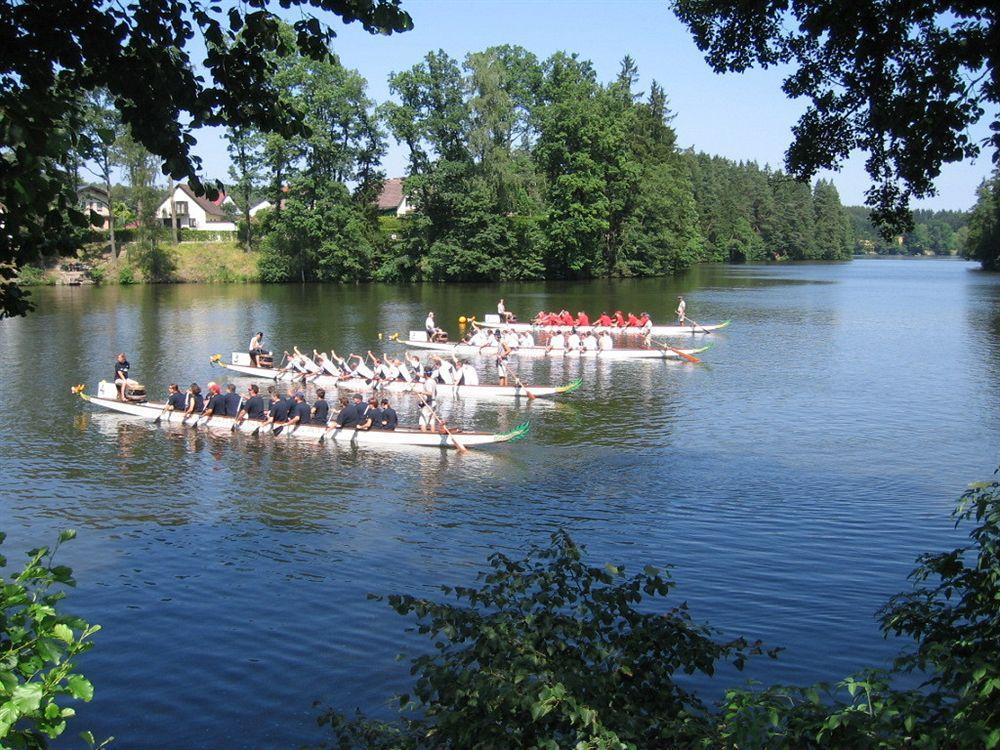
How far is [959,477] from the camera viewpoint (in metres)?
20.7

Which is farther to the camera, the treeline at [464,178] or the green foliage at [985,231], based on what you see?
the green foliage at [985,231]

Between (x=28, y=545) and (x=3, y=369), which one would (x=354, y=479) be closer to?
(x=28, y=545)

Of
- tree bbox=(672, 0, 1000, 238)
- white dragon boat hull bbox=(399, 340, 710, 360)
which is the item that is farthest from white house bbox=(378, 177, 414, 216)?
tree bbox=(672, 0, 1000, 238)

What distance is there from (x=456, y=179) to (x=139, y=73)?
6937 centimetres

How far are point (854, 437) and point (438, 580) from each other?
1457 cm

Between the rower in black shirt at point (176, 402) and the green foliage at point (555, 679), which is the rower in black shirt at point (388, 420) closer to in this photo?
the rower in black shirt at point (176, 402)

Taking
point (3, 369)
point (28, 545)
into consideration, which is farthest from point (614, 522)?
point (3, 369)

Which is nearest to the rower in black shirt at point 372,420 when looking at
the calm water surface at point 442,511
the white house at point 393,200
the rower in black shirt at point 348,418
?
the rower in black shirt at point 348,418

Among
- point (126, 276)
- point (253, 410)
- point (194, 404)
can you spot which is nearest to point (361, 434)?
point (253, 410)

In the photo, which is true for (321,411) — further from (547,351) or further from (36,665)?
(36,665)

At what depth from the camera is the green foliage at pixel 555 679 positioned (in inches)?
243

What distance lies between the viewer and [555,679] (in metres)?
6.47

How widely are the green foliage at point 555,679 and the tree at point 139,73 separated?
4.06 metres

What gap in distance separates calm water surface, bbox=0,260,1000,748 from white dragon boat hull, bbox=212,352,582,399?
1.36 meters
